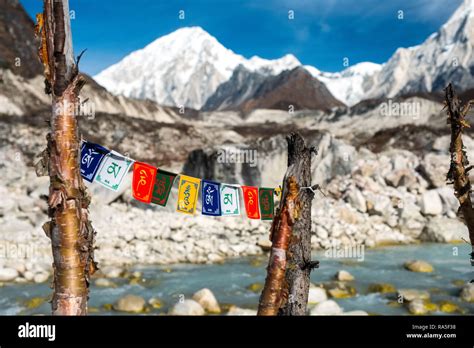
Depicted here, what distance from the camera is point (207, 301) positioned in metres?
9.84

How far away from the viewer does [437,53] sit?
116 meters

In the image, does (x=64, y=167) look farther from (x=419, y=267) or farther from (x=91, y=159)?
(x=419, y=267)

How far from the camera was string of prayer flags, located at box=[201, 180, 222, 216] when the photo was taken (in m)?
6.38

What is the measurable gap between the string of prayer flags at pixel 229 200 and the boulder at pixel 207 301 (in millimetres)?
3994

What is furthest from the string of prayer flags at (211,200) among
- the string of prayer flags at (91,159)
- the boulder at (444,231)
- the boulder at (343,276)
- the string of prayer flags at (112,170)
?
the boulder at (444,231)

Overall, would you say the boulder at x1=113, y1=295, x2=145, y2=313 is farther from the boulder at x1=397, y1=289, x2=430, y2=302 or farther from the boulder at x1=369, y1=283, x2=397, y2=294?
the boulder at x1=397, y1=289, x2=430, y2=302

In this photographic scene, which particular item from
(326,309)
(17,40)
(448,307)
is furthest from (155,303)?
(17,40)

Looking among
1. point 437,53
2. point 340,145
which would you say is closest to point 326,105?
point 437,53

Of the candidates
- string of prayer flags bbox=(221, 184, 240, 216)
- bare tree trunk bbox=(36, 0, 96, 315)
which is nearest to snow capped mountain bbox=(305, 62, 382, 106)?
string of prayer flags bbox=(221, 184, 240, 216)

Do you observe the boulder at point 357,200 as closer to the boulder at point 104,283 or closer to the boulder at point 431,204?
the boulder at point 431,204

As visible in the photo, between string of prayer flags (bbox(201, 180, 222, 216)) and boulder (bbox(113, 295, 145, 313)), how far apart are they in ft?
14.1

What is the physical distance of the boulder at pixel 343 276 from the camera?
12.1 metres

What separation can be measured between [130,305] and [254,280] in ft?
12.2
